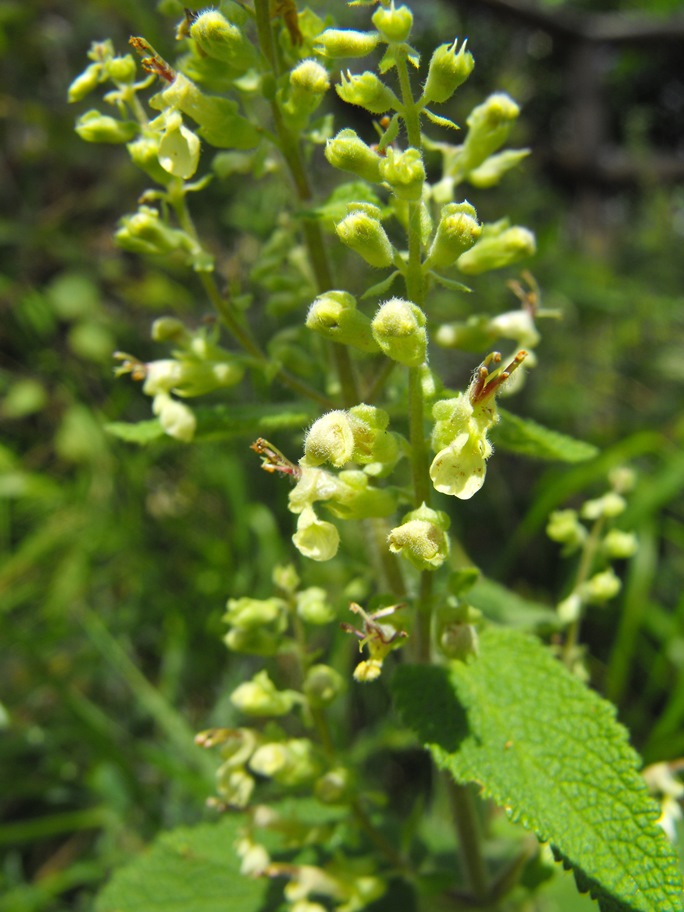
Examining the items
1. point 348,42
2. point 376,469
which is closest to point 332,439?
point 376,469

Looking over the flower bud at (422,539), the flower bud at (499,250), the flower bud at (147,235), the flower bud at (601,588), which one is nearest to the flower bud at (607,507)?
the flower bud at (601,588)

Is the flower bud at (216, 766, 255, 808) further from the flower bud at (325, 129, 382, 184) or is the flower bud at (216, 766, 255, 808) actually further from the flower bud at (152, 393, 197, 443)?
the flower bud at (325, 129, 382, 184)

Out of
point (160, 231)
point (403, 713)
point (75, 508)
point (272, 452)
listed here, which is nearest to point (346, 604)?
point (403, 713)

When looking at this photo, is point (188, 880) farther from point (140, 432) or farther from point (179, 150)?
point (179, 150)

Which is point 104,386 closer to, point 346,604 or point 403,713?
point 346,604

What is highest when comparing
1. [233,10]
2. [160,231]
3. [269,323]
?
[233,10]
